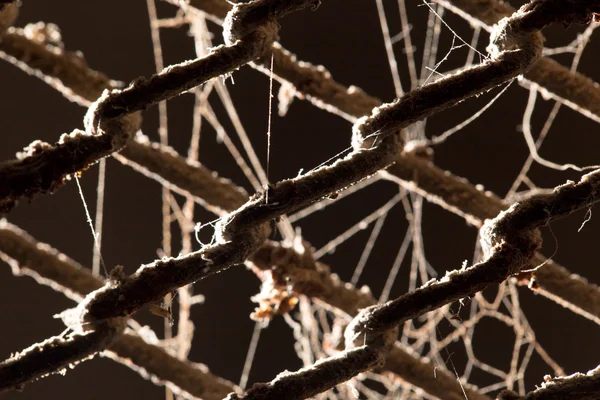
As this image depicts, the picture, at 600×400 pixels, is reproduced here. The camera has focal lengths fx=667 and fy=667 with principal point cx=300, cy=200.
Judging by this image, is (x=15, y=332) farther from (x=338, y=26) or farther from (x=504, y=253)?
(x=504, y=253)

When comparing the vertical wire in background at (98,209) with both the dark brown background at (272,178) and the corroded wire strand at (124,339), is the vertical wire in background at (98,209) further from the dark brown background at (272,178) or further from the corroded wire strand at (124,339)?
the dark brown background at (272,178)

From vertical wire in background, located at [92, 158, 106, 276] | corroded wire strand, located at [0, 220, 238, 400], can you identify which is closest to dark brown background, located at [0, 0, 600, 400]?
vertical wire in background, located at [92, 158, 106, 276]

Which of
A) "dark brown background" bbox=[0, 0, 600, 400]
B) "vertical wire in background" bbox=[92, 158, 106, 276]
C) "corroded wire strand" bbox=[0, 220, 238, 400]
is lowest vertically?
"corroded wire strand" bbox=[0, 220, 238, 400]

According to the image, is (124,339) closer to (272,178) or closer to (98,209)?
(98,209)

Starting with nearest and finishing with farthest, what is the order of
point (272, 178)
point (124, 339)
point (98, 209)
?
1. point (124, 339)
2. point (98, 209)
3. point (272, 178)

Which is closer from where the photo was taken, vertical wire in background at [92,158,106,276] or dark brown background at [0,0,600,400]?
vertical wire in background at [92,158,106,276]

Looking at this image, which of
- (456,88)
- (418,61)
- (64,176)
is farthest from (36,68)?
(418,61)

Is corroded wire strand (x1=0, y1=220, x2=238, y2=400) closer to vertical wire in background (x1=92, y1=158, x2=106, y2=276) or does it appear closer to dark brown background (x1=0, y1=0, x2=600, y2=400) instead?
vertical wire in background (x1=92, y1=158, x2=106, y2=276)

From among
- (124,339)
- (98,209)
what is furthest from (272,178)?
(124,339)
